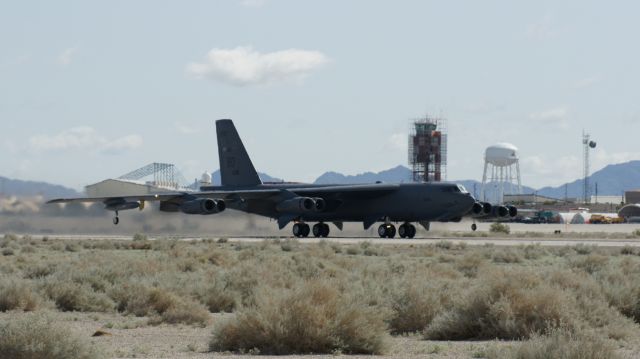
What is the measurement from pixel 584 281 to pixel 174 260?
14600 millimetres

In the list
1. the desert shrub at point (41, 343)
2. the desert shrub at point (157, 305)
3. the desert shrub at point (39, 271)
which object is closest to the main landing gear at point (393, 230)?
the desert shrub at point (39, 271)

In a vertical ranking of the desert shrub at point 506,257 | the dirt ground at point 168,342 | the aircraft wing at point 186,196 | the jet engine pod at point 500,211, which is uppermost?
the aircraft wing at point 186,196

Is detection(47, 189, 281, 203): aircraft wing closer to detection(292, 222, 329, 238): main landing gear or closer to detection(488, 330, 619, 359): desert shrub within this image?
detection(292, 222, 329, 238): main landing gear

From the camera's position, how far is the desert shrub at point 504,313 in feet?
47.7

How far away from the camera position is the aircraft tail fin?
6188cm

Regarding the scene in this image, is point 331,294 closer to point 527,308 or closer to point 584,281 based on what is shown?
point 527,308

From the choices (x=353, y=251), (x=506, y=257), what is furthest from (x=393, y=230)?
(x=506, y=257)

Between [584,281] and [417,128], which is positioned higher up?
[417,128]

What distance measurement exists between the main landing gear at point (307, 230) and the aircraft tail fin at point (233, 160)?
4614mm

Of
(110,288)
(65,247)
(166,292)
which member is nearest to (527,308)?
(166,292)

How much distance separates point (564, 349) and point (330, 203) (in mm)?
47103

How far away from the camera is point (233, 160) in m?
62.4

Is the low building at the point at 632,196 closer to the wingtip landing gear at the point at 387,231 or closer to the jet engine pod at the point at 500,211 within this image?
the jet engine pod at the point at 500,211

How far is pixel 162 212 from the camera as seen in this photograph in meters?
57.7
